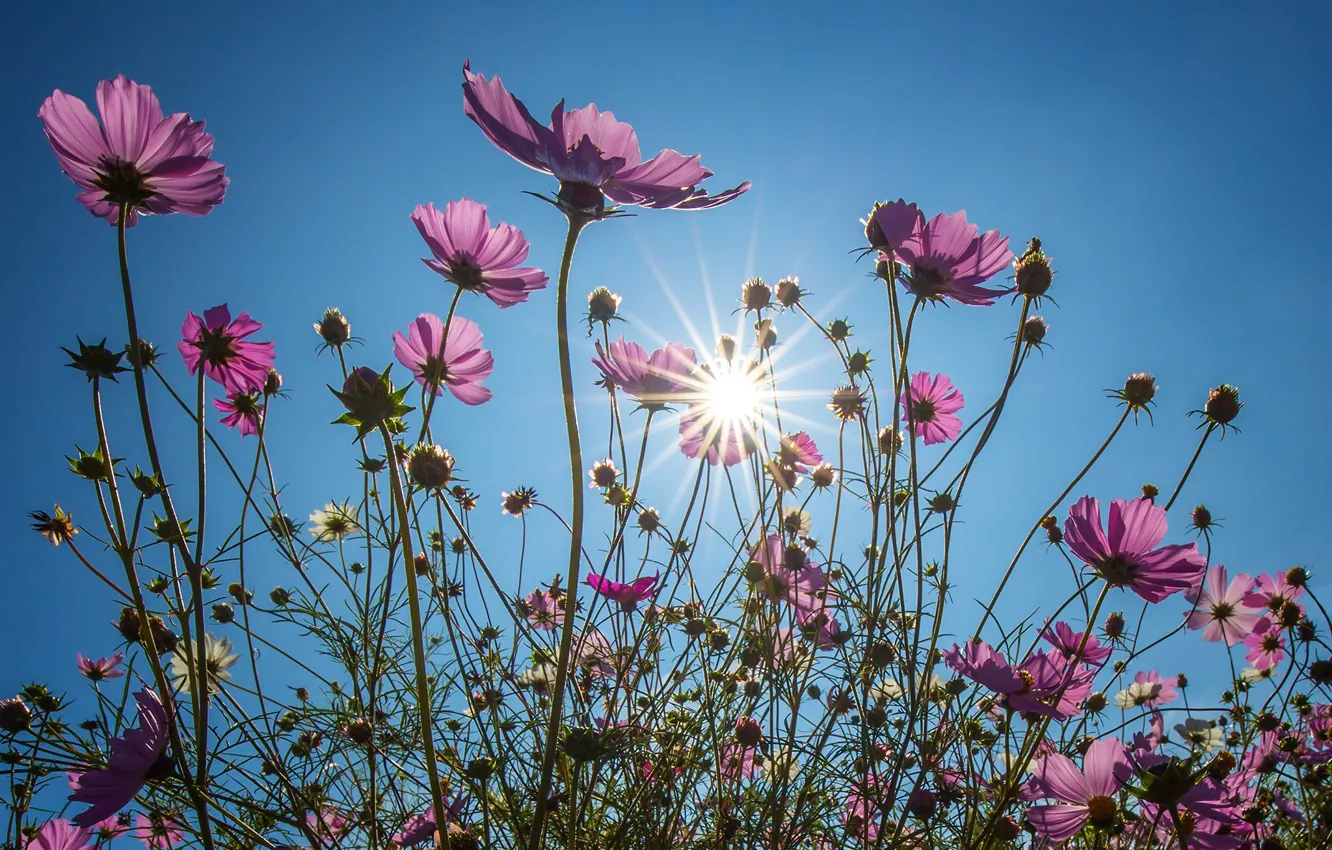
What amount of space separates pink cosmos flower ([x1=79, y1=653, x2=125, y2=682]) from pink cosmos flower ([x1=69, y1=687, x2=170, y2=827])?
124cm

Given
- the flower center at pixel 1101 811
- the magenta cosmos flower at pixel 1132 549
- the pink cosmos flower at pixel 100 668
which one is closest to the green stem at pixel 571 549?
the magenta cosmos flower at pixel 1132 549

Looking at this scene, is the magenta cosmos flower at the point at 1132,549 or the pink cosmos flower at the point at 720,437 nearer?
the magenta cosmos flower at the point at 1132,549

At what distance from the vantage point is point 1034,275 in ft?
3.12

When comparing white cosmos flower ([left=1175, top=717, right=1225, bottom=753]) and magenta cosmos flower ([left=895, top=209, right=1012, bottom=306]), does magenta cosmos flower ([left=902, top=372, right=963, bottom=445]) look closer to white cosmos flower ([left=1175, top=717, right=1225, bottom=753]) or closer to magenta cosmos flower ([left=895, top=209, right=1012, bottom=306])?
magenta cosmos flower ([left=895, top=209, right=1012, bottom=306])

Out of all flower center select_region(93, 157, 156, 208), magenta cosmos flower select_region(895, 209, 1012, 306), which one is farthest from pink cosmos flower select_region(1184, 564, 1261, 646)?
flower center select_region(93, 157, 156, 208)

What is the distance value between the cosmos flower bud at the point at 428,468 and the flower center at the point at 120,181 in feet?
1.28

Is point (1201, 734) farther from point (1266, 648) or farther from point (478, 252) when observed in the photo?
point (478, 252)

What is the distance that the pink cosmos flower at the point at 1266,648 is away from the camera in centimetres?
201

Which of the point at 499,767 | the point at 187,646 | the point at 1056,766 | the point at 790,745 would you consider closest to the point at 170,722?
the point at 187,646

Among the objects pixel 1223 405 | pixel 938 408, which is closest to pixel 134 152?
pixel 938 408

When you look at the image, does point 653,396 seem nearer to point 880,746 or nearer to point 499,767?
point 499,767

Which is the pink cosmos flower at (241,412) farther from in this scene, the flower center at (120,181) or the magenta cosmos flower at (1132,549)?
the magenta cosmos flower at (1132,549)

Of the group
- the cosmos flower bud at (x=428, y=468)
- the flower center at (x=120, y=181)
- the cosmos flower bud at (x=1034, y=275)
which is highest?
the cosmos flower bud at (x=1034, y=275)

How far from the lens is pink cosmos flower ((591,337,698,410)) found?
0.99 m
